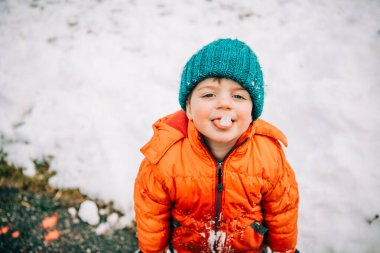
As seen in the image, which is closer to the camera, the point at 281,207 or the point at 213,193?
the point at 213,193

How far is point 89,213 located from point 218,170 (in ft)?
4.47

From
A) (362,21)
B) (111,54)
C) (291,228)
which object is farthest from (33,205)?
(362,21)

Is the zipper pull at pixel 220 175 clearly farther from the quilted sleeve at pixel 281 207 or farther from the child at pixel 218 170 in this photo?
the quilted sleeve at pixel 281 207

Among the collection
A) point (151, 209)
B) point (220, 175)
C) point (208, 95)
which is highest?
point (208, 95)

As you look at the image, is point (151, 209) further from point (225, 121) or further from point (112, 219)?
point (112, 219)

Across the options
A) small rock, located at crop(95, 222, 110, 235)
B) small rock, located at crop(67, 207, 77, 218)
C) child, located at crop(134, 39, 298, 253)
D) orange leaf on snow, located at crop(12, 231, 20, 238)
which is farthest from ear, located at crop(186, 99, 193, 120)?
orange leaf on snow, located at crop(12, 231, 20, 238)

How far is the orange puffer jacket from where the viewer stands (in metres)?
1.45

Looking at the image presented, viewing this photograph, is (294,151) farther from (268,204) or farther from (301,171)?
(268,204)

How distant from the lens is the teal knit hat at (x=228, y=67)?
1.28m

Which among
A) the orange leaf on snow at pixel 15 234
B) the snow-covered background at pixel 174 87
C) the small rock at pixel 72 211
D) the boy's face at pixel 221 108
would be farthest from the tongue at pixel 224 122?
the orange leaf on snow at pixel 15 234

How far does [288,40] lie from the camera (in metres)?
3.00

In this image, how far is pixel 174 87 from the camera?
9.61 ft

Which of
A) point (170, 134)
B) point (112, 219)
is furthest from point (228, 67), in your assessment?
point (112, 219)

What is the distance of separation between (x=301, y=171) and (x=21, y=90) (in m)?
2.94
